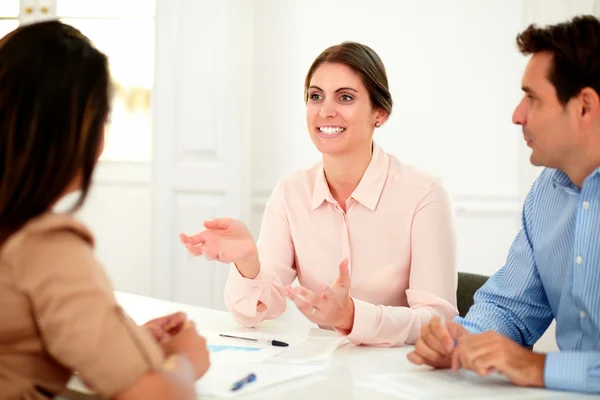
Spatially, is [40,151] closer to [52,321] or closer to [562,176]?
[52,321]

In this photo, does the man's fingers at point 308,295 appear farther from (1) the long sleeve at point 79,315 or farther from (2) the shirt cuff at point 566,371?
(1) the long sleeve at point 79,315

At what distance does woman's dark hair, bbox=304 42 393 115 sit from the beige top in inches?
58.7

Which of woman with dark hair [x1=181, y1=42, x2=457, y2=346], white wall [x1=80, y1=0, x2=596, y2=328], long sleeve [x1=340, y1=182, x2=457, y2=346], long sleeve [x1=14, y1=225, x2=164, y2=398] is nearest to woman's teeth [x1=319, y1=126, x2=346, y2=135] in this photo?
woman with dark hair [x1=181, y1=42, x2=457, y2=346]

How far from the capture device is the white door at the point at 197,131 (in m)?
4.03

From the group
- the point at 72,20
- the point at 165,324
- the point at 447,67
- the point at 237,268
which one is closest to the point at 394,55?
the point at 447,67

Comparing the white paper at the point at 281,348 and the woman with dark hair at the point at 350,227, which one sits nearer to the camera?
the white paper at the point at 281,348

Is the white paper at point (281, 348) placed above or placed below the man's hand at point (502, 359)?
below

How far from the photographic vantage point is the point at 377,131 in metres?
4.21

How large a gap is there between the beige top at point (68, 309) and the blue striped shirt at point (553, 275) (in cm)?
98

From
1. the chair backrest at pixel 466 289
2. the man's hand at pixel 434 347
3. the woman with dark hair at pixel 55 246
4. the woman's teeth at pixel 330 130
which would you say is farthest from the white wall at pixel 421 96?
the woman with dark hair at pixel 55 246

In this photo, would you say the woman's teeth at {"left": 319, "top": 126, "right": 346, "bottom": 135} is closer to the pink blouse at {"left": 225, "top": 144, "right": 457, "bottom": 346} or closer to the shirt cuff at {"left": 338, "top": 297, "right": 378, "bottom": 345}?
the pink blouse at {"left": 225, "top": 144, "right": 457, "bottom": 346}

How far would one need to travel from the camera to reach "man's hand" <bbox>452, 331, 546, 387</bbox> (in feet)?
4.38

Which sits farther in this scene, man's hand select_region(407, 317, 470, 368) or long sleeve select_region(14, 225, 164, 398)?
man's hand select_region(407, 317, 470, 368)

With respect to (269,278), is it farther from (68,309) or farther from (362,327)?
(68,309)
